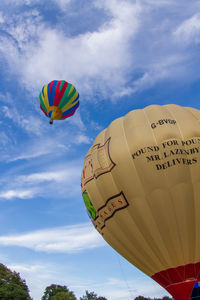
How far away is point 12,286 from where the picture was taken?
98.9 feet

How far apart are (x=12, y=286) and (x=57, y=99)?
71.9ft

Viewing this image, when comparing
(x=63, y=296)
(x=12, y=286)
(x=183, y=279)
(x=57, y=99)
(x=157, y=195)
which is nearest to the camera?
(x=183, y=279)

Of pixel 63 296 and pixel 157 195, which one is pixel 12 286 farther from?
pixel 157 195

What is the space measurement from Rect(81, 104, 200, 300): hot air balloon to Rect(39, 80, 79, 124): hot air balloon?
7.22 meters

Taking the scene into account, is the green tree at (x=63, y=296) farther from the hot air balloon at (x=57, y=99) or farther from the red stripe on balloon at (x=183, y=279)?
the red stripe on balloon at (x=183, y=279)

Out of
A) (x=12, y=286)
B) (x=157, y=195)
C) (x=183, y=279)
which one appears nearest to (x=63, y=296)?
(x=12, y=286)

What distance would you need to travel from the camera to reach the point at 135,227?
36.2 ft

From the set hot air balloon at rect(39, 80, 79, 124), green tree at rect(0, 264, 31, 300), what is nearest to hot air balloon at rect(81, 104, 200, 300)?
hot air balloon at rect(39, 80, 79, 124)

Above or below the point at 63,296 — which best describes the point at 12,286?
above

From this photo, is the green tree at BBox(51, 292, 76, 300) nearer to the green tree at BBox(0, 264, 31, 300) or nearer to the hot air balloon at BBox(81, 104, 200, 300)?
the green tree at BBox(0, 264, 31, 300)

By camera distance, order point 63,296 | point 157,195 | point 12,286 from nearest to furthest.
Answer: point 157,195 < point 12,286 < point 63,296

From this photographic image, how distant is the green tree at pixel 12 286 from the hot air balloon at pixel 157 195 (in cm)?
2197

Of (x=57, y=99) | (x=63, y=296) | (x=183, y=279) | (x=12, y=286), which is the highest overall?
(x=57, y=99)

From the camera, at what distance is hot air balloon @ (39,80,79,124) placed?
59.0 ft
